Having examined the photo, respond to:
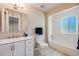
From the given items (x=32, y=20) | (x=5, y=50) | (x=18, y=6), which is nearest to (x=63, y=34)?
(x=32, y=20)

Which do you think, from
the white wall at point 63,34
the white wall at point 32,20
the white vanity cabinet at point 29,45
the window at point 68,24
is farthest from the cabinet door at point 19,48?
the window at point 68,24

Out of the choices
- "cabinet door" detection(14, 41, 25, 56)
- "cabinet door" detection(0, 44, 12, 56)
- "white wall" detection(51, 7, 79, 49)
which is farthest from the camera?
"white wall" detection(51, 7, 79, 49)

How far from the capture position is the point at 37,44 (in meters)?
2.15

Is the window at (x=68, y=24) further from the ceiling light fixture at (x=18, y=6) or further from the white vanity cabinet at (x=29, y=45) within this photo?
the ceiling light fixture at (x=18, y=6)

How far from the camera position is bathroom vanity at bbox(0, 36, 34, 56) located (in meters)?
1.65

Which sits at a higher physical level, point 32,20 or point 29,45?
point 32,20

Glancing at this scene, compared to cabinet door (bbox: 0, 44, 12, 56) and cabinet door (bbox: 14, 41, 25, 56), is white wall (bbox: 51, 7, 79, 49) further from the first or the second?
cabinet door (bbox: 0, 44, 12, 56)

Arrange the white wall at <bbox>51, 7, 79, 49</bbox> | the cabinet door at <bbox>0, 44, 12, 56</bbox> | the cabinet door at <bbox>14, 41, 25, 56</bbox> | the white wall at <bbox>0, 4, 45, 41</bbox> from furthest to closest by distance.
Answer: the white wall at <bbox>51, 7, 79, 49</bbox> < the white wall at <bbox>0, 4, 45, 41</bbox> < the cabinet door at <bbox>14, 41, 25, 56</bbox> < the cabinet door at <bbox>0, 44, 12, 56</bbox>

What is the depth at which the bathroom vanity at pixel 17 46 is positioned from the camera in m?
1.65

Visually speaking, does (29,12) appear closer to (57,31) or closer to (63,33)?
(57,31)

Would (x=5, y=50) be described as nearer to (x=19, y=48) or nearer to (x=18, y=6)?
(x=19, y=48)

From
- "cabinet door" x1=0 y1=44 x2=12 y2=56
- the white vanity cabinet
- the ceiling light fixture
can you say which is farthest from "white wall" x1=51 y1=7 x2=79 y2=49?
"cabinet door" x1=0 y1=44 x2=12 y2=56

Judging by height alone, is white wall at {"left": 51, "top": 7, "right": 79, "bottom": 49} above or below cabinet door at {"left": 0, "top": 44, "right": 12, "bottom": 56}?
above

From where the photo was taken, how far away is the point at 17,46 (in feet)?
6.17
